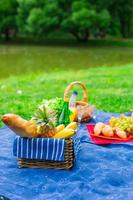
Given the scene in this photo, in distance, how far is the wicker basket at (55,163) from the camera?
14.6 ft

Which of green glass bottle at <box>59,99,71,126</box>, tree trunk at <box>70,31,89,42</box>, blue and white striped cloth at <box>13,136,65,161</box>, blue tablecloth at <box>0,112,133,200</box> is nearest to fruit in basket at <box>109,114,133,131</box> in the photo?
blue tablecloth at <box>0,112,133,200</box>

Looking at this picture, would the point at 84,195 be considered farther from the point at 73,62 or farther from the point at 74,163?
the point at 73,62

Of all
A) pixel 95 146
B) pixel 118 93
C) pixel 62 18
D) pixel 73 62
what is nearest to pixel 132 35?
pixel 62 18

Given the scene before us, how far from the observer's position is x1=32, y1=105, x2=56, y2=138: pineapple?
177 inches

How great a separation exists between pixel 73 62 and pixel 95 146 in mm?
17313

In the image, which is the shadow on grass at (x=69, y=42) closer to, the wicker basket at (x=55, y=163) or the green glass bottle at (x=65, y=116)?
the green glass bottle at (x=65, y=116)

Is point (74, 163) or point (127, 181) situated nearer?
point (127, 181)

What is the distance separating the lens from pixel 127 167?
4543 mm

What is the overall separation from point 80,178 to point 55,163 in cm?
28

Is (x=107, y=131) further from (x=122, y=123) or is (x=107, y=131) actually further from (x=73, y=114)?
(x=73, y=114)

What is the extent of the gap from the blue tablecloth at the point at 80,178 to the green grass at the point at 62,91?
2420 millimetres

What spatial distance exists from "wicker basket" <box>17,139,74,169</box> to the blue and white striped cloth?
0.06 meters

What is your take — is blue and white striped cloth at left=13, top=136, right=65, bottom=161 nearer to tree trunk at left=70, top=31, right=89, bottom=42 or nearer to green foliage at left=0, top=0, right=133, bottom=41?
green foliage at left=0, top=0, right=133, bottom=41

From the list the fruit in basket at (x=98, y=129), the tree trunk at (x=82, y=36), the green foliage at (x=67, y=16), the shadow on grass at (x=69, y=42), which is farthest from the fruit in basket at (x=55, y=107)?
the tree trunk at (x=82, y=36)
